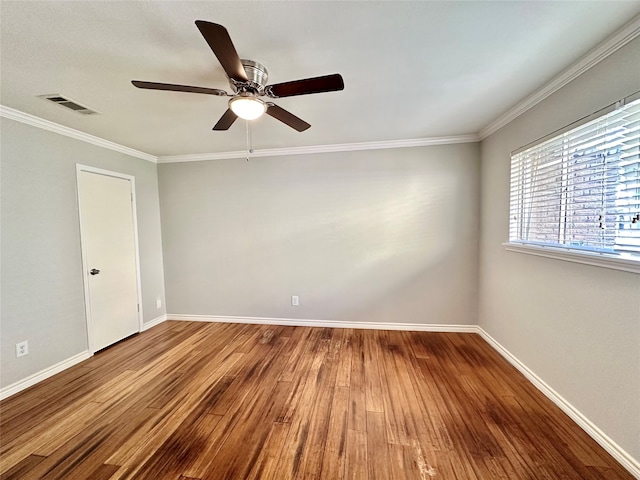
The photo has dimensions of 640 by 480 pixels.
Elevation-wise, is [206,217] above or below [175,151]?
below

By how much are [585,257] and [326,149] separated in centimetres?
273

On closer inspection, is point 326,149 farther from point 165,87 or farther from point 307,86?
point 165,87

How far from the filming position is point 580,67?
5.56ft

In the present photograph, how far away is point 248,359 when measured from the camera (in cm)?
271

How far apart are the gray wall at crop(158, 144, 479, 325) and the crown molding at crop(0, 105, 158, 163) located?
0.48 metres

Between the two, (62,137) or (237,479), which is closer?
(237,479)

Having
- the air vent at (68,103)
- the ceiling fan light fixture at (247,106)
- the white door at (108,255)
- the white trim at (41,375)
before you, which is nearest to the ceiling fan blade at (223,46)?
the ceiling fan light fixture at (247,106)

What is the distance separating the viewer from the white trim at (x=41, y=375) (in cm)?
218

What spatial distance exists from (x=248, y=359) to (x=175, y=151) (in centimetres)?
290

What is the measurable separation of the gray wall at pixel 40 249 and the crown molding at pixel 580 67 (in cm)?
442

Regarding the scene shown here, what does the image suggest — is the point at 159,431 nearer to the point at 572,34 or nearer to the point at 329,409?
the point at 329,409

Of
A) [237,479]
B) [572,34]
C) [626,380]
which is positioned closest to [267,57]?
[572,34]

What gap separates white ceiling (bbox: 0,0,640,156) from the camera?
128cm

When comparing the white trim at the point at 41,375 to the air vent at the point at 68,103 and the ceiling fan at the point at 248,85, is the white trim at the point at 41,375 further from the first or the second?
the ceiling fan at the point at 248,85
